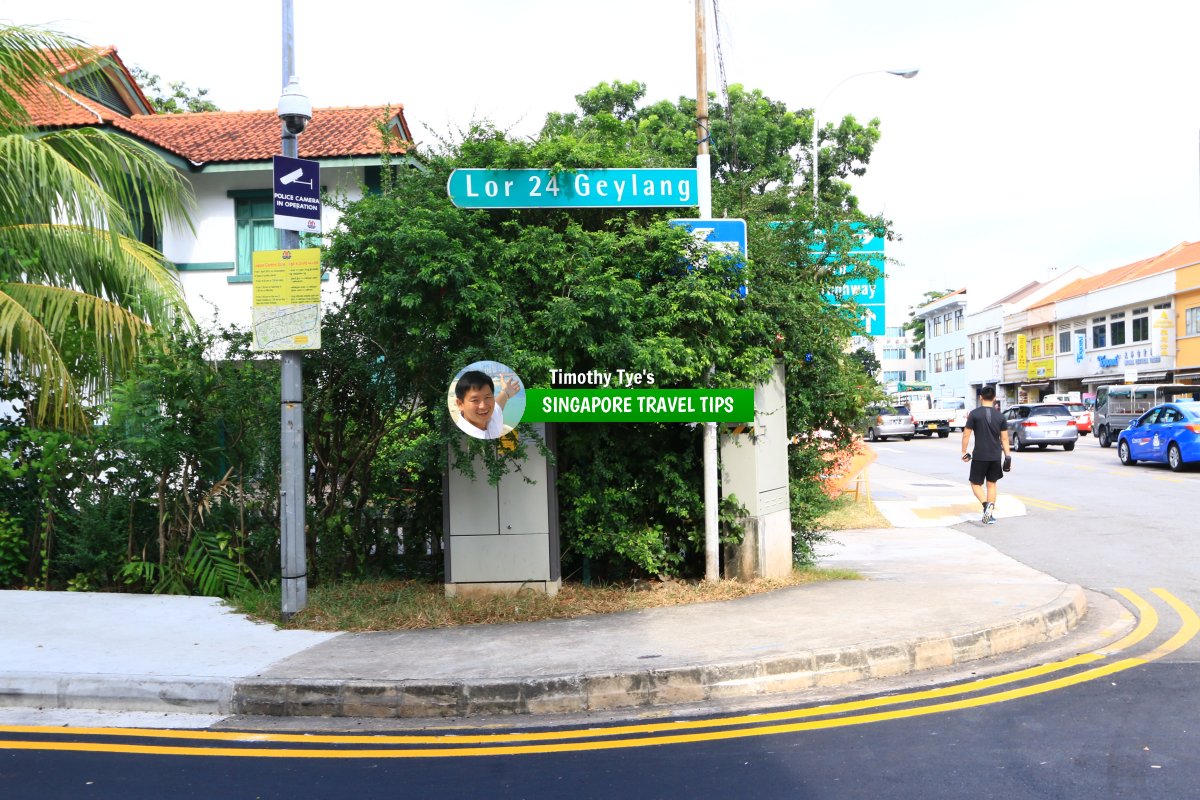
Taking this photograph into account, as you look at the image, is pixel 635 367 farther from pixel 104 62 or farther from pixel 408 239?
pixel 104 62

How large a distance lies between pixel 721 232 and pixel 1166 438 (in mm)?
19207

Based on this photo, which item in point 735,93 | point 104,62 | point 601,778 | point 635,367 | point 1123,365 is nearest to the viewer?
point 601,778

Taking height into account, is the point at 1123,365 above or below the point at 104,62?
below

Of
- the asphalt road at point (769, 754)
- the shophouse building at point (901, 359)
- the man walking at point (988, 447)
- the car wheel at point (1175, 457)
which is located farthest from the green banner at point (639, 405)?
the shophouse building at point (901, 359)

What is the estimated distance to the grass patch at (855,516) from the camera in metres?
14.0

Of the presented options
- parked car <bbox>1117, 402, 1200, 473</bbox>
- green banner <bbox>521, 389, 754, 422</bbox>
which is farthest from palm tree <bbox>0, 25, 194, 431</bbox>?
parked car <bbox>1117, 402, 1200, 473</bbox>

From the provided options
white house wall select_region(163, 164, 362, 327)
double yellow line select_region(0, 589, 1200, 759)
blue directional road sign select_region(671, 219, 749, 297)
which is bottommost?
double yellow line select_region(0, 589, 1200, 759)

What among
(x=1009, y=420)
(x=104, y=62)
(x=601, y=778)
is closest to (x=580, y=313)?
(x=601, y=778)

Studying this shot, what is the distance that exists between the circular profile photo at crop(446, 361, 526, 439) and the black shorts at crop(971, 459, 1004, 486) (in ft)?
28.7

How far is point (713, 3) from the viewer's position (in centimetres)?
917

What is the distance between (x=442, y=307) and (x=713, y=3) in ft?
13.7

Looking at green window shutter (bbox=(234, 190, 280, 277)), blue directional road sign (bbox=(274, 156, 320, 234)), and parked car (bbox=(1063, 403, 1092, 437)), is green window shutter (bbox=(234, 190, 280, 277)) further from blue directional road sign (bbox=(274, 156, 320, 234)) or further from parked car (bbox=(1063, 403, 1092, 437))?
parked car (bbox=(1063, 403, 1092, 437))

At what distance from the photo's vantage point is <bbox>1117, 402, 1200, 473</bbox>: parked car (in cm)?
2202

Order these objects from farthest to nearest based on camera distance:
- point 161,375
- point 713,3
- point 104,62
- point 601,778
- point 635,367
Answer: point 104,62, point 713,3, point 161,375, point 635,367, point 601,778
